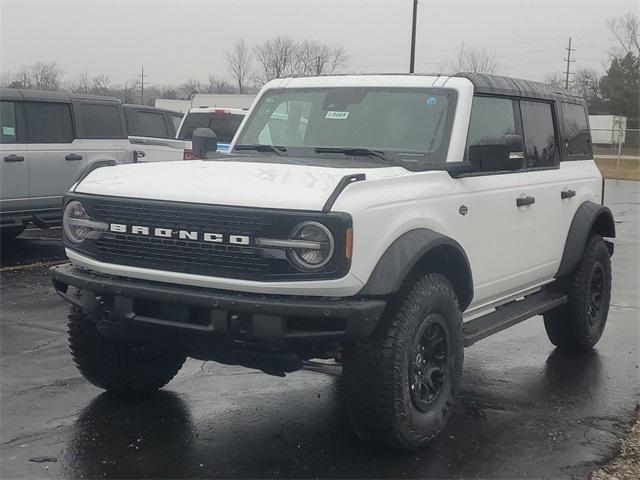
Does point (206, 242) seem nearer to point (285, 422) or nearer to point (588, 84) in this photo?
point (285, 422)

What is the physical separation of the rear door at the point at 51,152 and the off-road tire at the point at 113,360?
20.0 feet

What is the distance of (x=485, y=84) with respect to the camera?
18.3 feet

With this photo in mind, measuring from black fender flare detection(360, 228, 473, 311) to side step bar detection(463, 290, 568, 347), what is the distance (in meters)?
0.26

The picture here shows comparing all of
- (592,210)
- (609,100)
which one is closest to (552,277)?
(592,210)

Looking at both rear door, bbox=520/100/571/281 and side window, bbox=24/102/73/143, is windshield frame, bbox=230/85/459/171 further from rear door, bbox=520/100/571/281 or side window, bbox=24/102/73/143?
side window, bbox=24/102/73/143

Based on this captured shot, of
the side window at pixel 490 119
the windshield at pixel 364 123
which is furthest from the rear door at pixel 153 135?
the side window at pixel 490 119

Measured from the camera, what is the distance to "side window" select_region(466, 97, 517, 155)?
17.6ft

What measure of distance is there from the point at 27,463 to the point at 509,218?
328 cm

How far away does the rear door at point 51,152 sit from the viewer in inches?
419

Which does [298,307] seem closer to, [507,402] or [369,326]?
[369,326]

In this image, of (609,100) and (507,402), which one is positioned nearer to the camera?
(507,402)

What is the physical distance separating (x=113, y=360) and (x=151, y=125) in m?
11.5

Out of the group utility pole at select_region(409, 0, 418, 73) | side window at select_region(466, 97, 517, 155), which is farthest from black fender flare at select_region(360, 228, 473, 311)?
utility pole at select_region(409, 0, 418, 73)

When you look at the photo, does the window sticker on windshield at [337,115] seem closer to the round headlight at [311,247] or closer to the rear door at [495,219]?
the rear door at [495,219]
